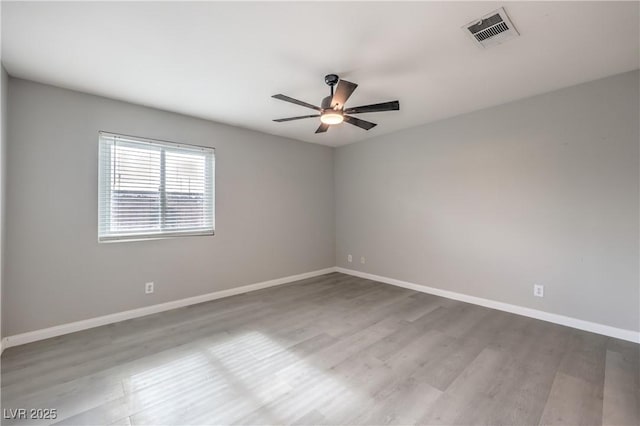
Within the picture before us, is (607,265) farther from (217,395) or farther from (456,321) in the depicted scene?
(217,395)

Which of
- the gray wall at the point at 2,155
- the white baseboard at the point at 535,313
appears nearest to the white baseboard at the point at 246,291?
the white baseboard at the point at 535,313

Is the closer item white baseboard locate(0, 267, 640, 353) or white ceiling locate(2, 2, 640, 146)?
white ceiling locate(2, 2, 640, 146)

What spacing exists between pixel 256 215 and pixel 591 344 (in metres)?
4.10

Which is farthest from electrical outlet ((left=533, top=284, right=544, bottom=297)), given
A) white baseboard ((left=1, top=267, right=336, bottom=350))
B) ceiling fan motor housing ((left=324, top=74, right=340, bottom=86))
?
white baseboard ((left=1, top=267, right=336, bottom=350))

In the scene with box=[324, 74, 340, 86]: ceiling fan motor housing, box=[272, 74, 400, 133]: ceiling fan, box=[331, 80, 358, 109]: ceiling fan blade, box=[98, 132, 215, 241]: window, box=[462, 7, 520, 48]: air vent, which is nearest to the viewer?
box=[462, 7, 520, 48]: air vent

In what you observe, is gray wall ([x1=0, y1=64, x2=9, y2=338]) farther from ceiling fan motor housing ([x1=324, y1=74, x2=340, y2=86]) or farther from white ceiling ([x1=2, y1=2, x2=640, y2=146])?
ceiling fan motor housing ([x1=324, y1=74, x2=340, y2=86])

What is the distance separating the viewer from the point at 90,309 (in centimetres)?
283

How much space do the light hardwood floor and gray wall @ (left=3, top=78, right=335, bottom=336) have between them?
1.33 ft

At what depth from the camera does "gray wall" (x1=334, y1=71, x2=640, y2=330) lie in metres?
2.58

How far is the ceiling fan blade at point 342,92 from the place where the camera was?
6.73 ft

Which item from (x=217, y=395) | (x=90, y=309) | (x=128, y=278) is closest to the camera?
(x=217, y=395)

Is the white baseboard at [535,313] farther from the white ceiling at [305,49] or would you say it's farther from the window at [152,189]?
the window at [152,189]

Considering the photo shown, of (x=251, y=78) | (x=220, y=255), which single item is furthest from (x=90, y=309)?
(x=251, y=78)

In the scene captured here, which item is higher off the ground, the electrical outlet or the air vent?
the air vent
